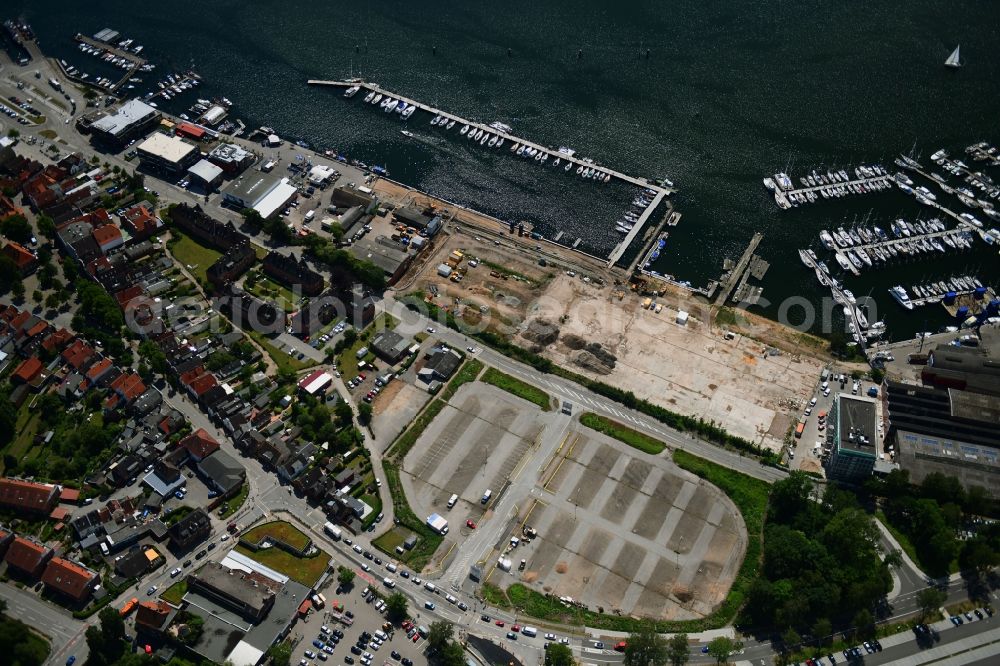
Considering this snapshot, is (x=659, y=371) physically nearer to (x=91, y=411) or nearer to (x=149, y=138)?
(x=91, y=411)

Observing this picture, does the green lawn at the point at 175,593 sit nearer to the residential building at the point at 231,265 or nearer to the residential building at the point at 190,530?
the residential building at the point at 190,530

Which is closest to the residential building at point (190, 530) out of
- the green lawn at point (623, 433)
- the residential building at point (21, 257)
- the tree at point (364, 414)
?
the tree at point (364, 414)

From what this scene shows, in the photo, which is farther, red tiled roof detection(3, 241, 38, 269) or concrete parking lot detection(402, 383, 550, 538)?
red tiled roof detection(3, 241, 38, 269)

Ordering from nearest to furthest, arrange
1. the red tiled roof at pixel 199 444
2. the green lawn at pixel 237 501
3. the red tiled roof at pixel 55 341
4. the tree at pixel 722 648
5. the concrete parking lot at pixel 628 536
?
the tree at pixel 722 648
the concrete parking lot at pixel 628 536
the green lawn at pixel 237 501
the red tiled roof at pixel 199 444
the red tiled roof at pixel 55 341

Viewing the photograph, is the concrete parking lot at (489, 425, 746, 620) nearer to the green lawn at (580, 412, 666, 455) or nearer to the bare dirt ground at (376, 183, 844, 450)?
the green lawn at (580, 412, 666, 455)

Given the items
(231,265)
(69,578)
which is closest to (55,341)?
(231,265)

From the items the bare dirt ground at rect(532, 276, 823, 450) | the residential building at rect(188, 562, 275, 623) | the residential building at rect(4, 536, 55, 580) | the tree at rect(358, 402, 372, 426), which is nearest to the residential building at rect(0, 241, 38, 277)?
the residential building at rect(4, 536, 55, 580)
